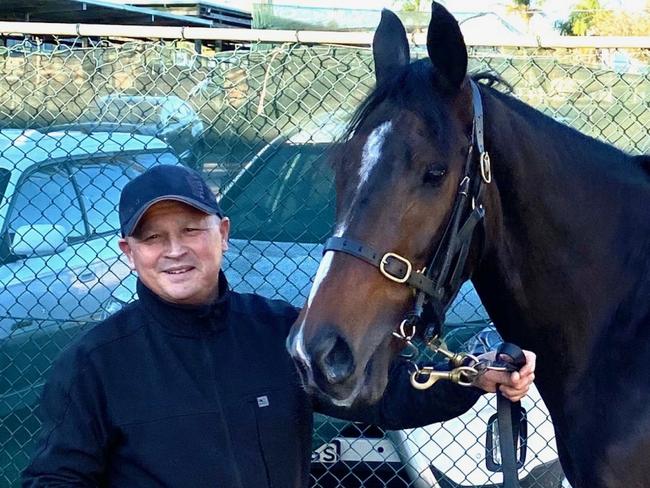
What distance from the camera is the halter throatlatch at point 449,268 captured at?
1991 millimetres

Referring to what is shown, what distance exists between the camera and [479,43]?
321 cm

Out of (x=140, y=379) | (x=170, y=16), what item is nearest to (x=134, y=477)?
(x=140, y=379)

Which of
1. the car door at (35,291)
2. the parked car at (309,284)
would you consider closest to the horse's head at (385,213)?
the parked car at (309,284)

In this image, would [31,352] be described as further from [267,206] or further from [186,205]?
[186,205]

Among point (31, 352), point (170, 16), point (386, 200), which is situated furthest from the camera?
point (170, 16)

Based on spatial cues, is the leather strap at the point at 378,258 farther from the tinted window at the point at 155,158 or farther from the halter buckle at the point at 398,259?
the tinted window at the point at 155,158

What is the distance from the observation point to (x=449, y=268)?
6.79ft

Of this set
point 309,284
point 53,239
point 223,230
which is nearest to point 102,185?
point 53,239

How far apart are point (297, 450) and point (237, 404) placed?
0.73 ft

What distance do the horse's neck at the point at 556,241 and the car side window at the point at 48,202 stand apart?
2337 millimetres

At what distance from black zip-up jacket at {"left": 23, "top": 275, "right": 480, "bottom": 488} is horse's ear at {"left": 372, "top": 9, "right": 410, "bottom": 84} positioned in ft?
2.73

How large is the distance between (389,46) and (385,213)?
71 cm

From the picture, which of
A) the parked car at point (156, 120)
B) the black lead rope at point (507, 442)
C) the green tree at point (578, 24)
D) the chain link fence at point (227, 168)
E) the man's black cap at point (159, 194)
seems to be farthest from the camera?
the green tree at point (578, 24)

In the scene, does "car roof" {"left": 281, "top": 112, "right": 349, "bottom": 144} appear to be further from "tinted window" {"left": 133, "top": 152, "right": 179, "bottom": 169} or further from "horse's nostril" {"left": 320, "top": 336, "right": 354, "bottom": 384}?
"horse's nostril" {"left": 320, "top": 336, "right": 354, "bottom": 384}
